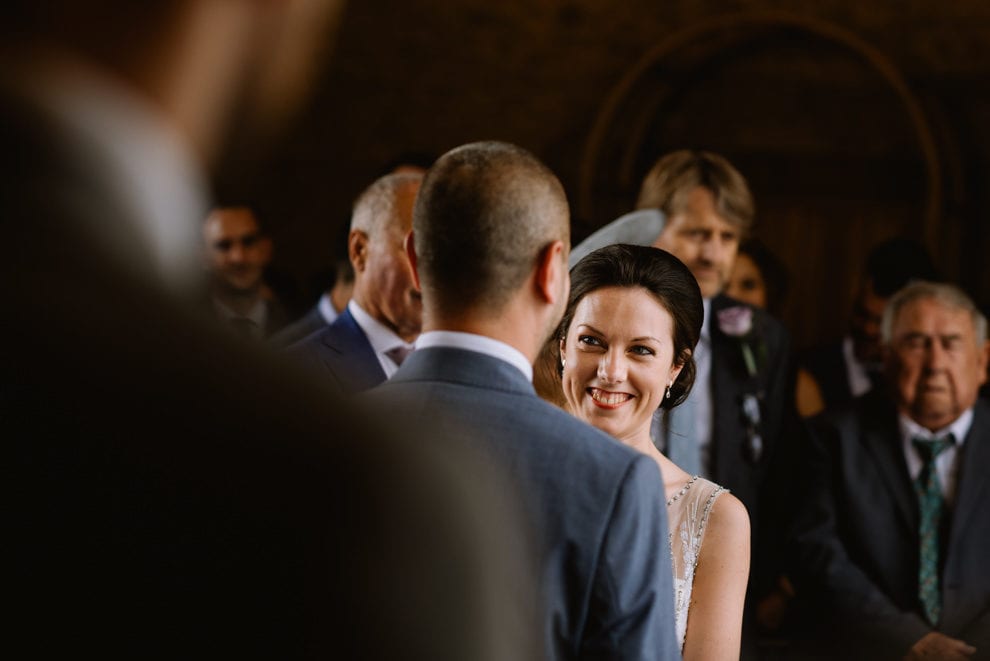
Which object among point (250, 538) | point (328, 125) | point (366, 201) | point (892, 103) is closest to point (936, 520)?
point (366, 201)

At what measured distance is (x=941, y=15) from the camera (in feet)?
23.2

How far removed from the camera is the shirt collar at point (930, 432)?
11.9ft

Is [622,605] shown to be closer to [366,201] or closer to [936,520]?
[366,201]

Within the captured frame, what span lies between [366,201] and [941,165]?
474 cm

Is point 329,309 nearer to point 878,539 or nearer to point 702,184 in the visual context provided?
point 702,184

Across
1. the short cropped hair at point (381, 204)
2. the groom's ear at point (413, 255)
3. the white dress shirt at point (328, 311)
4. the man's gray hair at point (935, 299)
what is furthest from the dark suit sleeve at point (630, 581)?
the man's gray hair at point (935, 299)

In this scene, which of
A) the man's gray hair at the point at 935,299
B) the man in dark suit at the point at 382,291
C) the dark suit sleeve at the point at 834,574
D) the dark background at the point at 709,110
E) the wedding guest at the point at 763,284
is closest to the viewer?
the man in dark suit at the point at 382,291

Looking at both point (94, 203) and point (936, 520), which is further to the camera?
point (936, 520)

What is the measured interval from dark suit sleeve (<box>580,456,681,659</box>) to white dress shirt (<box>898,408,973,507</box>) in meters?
2.43

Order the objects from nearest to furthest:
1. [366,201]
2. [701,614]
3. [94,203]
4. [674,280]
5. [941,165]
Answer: [94,203] < [701,614] < [674,280] < [366,201] < [941,165]

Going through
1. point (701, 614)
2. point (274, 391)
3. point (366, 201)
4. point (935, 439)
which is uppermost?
point (366, 201)

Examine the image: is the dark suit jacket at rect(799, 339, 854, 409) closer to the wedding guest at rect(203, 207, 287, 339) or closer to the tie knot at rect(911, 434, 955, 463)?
the tie knot at rect(911, 434, 955, 463)

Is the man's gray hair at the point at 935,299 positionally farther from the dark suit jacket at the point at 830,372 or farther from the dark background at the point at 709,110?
the dark background at the point at 709,110

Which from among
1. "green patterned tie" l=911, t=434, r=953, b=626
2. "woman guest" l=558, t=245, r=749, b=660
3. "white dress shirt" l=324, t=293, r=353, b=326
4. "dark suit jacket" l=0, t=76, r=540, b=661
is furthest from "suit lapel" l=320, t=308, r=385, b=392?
"dark suit jacket" l=0, t=76, r=540, b=661
